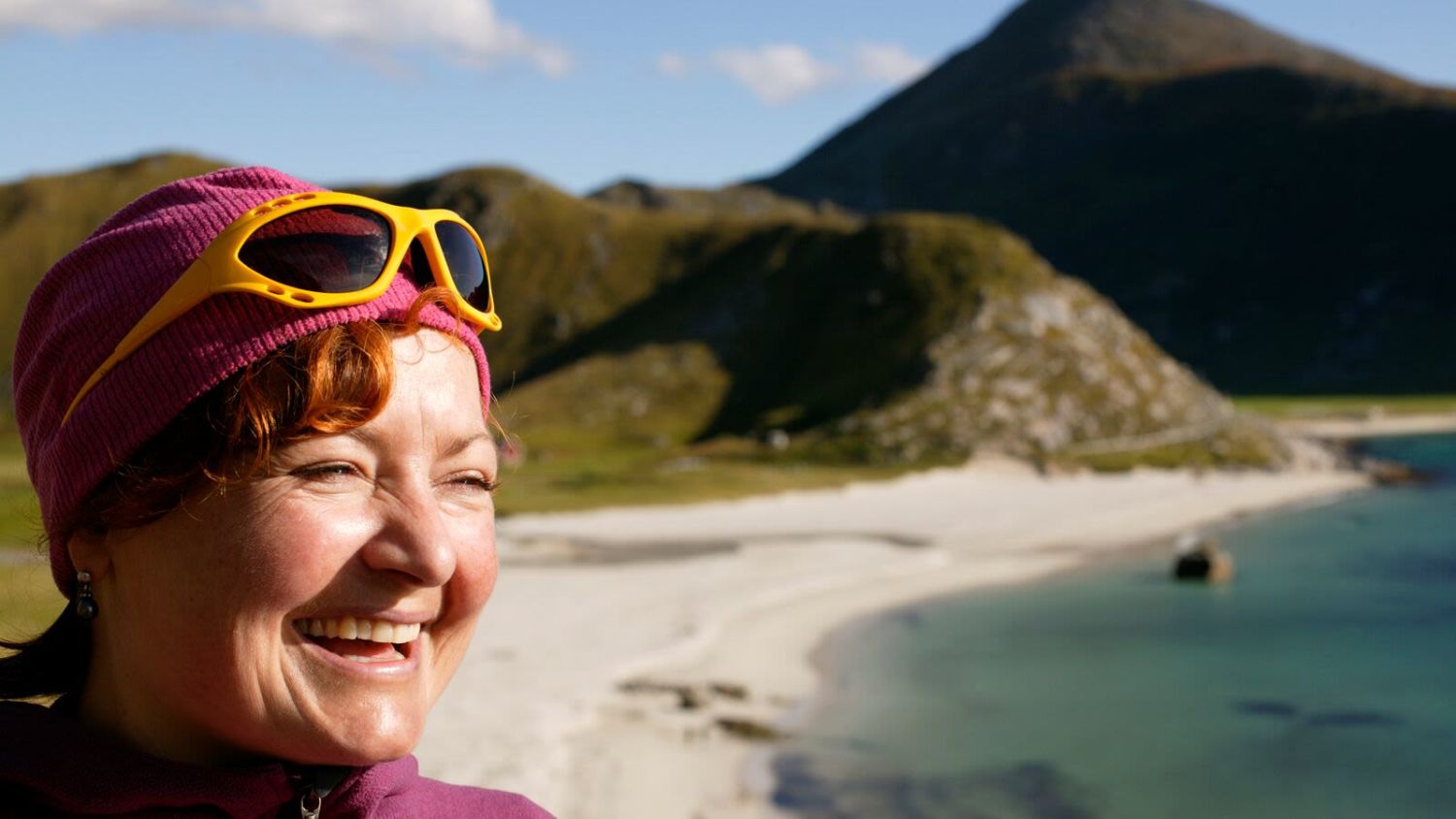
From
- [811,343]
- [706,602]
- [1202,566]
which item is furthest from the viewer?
[811,343]

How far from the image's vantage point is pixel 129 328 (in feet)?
6.61

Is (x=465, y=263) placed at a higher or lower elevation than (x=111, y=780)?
higher

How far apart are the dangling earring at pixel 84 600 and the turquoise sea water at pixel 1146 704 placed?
17267 millimetres

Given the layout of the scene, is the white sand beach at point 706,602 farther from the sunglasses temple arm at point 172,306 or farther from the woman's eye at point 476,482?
the sunglasses temple arm at point 172,306

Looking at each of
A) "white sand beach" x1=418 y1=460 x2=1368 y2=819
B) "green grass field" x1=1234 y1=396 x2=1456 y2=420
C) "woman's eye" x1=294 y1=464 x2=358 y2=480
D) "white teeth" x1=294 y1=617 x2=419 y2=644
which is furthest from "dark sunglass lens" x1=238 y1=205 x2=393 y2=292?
"green grass field" x1=1234 y1=396 x2=1456 y2=420

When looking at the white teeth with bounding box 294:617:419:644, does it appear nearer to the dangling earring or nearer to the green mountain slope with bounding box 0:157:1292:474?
the dangling earring

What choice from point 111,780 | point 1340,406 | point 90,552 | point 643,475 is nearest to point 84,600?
point 90,552

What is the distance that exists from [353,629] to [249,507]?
0.82 ft

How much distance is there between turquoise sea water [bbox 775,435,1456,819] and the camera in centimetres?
2039

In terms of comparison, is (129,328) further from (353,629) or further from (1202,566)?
(1202,566)

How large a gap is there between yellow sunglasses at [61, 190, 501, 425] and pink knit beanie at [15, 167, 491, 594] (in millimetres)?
30

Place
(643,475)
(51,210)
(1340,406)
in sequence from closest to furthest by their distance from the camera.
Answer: (643,475) < (1340,406) < (51,210)

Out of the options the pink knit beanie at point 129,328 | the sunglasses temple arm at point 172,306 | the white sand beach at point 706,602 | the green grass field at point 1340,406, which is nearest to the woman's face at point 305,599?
the pink knit beanie at point 129,328

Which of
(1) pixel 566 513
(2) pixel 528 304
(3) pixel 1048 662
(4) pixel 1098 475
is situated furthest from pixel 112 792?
(2) pixel 528 304
